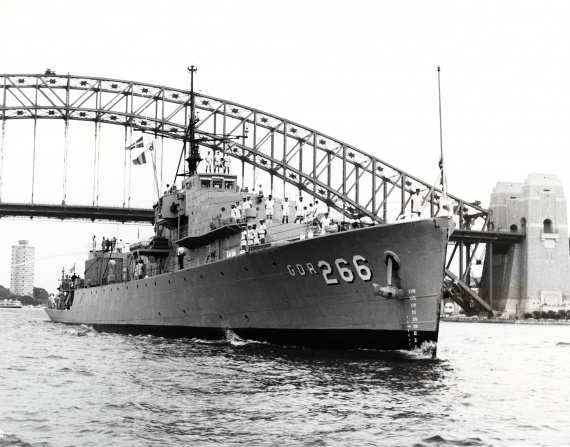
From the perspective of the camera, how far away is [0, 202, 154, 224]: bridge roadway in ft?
206

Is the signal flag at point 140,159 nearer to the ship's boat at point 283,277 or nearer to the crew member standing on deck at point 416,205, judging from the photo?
the ship's boat at point 283,277

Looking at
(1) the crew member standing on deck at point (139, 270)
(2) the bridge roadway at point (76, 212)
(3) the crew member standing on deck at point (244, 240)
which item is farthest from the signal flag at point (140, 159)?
(2) the bridge roadway at point (76, 212)

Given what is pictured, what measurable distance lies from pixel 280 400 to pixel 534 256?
69407 millimetres

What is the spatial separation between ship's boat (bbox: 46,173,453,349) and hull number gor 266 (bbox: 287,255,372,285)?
0.03m

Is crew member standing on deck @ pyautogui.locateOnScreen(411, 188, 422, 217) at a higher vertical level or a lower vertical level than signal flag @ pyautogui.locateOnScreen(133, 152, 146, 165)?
lower

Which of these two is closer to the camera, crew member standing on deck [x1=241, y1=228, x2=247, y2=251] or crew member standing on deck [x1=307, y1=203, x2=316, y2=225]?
crew member standing on deck [x1=307, y1=203, x2=316, y2=225]

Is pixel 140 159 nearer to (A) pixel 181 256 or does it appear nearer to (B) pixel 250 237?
(A) pixel 181 256

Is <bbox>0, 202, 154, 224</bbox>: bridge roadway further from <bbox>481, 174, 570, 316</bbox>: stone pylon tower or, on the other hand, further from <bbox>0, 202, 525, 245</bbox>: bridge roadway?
<bbox>481, 174, 570, 316</bbox>: stone pylon tower

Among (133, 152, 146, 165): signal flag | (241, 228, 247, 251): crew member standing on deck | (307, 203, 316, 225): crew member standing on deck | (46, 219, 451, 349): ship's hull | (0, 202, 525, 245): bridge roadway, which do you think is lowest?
(46, 219, 451, 349): ship's hull

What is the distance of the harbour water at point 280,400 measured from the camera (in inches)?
415

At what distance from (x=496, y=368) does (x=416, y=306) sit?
269cm

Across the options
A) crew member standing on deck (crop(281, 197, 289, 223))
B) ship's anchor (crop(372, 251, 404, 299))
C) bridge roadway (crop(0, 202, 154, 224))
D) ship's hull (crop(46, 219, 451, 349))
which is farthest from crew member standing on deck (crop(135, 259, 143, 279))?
bridge roadway (crop(0, 202, 154, 224))

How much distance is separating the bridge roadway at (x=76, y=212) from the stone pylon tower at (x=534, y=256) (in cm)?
3875

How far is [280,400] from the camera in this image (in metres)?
13.1
